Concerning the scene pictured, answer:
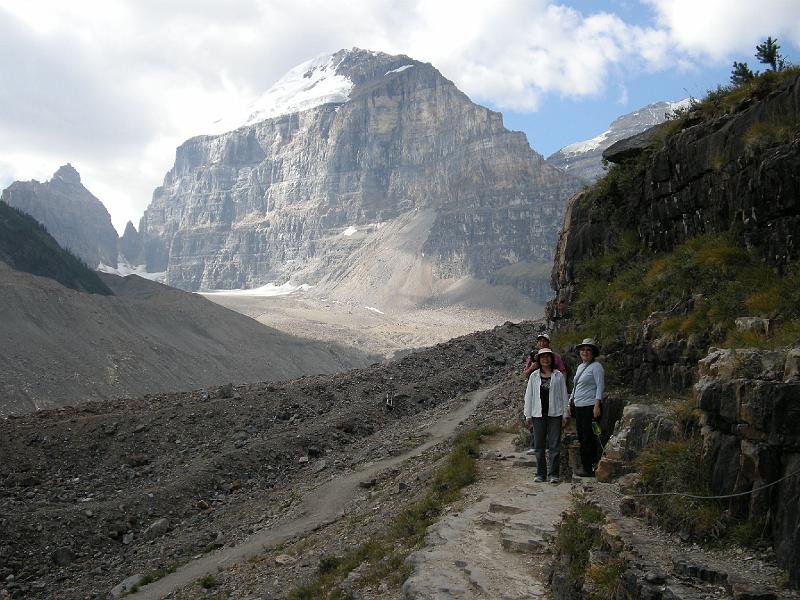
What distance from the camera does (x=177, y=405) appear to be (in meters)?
27.2

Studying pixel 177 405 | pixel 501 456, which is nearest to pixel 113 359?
pixel 177 405

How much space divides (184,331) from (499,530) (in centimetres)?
7091

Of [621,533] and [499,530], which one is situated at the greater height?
[621,533]

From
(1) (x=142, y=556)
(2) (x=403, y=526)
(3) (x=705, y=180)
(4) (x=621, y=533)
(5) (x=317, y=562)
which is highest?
(3) (x=705, y=180)

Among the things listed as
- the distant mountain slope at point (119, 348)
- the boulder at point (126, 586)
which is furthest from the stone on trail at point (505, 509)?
the distant mountain slope at point (119, 348)

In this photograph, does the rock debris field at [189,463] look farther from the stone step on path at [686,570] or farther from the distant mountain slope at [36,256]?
the distant mountain slope at [36,256]

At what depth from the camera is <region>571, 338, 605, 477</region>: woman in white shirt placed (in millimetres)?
9719

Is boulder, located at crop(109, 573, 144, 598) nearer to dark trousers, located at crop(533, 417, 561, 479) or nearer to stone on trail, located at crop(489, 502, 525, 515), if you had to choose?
stone on trail, located at crop(489, 502, 525, 515)

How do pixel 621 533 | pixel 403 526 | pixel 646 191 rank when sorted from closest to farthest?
pixel 621 533
pixel 403 526
pixel 646 191

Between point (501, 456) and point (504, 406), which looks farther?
point (504, 406)

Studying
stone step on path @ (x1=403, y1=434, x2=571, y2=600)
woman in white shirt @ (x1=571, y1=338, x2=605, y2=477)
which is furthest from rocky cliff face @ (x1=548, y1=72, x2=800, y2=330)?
stone step on path @ (x1=403, y1=434, x2=571, y2=600)

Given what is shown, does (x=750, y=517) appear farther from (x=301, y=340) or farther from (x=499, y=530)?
(x=301, y=340)

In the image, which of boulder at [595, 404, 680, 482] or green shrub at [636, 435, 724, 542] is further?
boulder at [595, 404, 680, 482]

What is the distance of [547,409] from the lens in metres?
10.2
